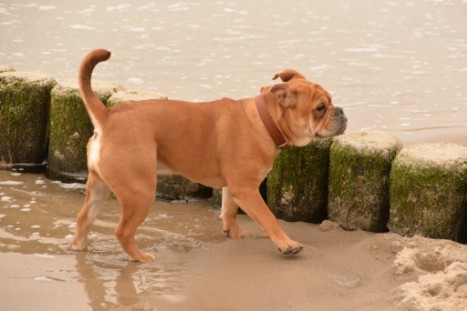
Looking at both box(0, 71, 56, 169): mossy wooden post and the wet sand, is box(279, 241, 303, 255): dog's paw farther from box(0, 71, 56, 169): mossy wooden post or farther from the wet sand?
box(0, 71, 56, 169): mossy wooden post

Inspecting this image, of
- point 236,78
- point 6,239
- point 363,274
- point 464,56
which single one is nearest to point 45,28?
point 236,78

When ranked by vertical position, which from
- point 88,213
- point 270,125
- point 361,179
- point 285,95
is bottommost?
point 88,213

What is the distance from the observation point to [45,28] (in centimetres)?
1291

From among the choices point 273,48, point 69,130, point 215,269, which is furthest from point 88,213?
point 273,48

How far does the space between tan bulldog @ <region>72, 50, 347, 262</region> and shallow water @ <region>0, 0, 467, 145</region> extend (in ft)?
7.97

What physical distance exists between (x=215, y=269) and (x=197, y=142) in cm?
85

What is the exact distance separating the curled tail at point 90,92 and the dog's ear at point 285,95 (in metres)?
1.10

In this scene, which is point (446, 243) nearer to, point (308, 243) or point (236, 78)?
point (308, 243)

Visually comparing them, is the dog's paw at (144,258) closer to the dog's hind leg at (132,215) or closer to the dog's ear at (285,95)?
the dog's hind leg at (132,215)

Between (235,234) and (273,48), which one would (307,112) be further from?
(273,48)

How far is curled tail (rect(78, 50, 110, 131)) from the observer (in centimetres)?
491

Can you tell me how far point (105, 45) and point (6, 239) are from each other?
22.7 ft

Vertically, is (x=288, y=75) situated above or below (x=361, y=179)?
above

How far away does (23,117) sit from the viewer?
671 cm
